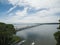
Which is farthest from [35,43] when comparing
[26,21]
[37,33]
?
[26,21]

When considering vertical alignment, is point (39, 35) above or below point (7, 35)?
below

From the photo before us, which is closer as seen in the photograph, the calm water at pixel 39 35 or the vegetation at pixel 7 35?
the vegetation at pixel 7 35

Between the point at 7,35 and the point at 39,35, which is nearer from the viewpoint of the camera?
the point at 7,35

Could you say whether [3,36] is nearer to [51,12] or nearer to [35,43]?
[35,43]

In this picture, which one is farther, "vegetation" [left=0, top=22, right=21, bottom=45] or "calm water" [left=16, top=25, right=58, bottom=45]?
"calm water" [left=16, top=25, right=58, bottom=45]
